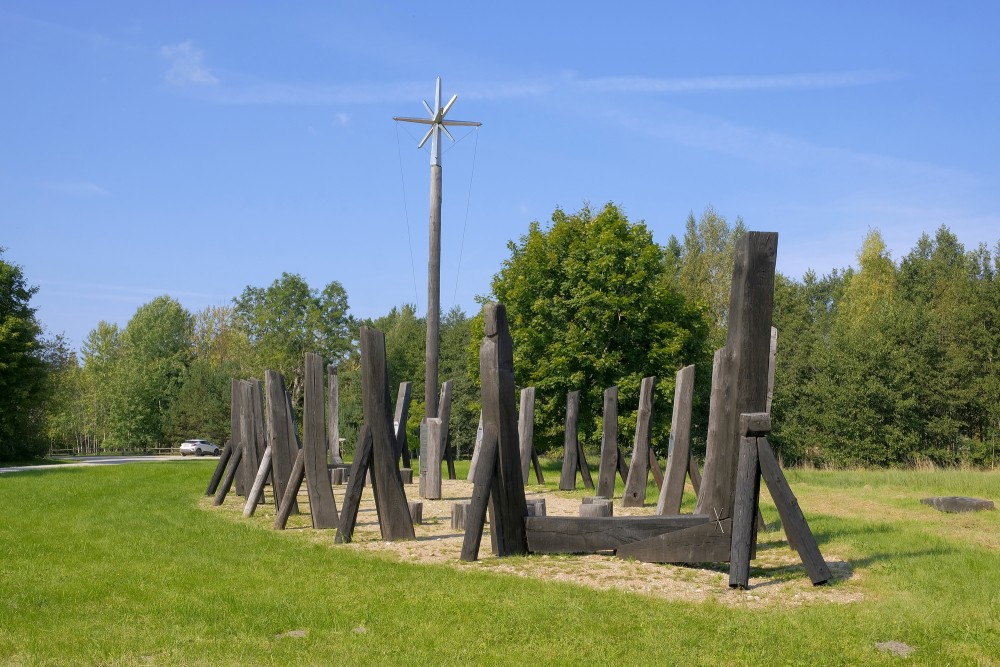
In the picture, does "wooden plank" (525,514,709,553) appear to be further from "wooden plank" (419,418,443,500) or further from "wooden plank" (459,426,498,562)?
"wooden plank" (419,418,443,500)

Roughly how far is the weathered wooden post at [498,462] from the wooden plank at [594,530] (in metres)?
0.19

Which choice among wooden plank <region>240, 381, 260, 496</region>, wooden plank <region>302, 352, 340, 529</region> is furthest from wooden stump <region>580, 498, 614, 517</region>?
wooden plank <region>240, 381, 260, 496</region>

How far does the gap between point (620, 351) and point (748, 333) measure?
67.3ft

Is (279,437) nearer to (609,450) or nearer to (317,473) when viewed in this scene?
(317,473)

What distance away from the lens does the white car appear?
52.5 meters

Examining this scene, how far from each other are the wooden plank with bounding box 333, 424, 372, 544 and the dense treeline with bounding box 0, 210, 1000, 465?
2.88 m

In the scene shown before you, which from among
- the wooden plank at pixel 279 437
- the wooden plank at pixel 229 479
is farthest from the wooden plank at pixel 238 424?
the wooden plank at pixel 279 437

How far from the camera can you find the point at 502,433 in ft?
30.3

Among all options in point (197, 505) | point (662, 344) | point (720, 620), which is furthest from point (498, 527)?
point (662, 344)

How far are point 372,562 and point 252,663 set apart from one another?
366 cm

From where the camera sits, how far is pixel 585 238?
31812mm

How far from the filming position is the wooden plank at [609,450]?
16859mm

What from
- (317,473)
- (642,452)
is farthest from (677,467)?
(317,473)

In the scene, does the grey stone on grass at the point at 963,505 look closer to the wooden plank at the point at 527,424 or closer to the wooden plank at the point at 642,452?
the wooden plank at the point at 642,452
